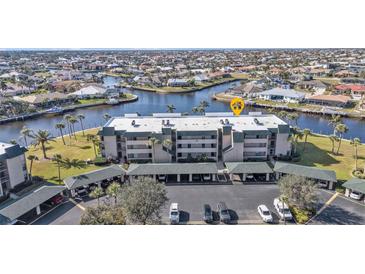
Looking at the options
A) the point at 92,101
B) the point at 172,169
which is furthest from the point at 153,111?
the point at 172,169

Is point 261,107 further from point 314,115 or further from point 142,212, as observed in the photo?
point 142,212

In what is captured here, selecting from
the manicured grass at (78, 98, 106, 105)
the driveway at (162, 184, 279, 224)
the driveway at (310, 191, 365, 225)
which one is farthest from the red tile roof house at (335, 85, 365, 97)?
the manicured grass at (78, 98, 106, 105)

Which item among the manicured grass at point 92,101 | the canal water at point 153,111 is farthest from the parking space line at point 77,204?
the manicured grass at point 92,101

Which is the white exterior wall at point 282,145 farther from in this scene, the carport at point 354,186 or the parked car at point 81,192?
the parked car at point 81,192

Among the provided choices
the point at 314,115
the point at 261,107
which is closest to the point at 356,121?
the point at 314,115

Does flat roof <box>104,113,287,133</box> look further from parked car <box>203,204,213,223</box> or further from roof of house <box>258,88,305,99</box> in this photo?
roof of house <box>258,88,305,99</box>

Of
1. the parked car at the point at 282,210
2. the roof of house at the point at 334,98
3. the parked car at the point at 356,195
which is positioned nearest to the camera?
the parked car at the point at 282,210

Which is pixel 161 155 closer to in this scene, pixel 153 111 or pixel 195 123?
pixel 195 123
